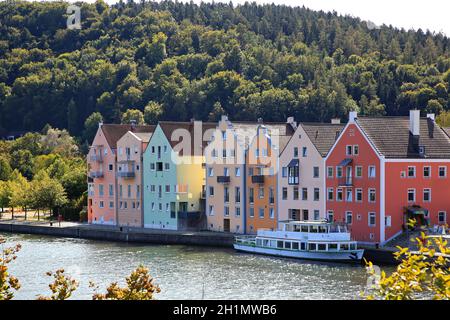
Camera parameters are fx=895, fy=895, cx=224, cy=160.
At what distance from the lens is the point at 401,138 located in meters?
64.7

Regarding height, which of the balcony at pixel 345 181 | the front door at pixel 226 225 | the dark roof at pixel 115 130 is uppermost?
the dark roof at pixel 115 130

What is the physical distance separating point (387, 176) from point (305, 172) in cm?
855

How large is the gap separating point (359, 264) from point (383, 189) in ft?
21.5

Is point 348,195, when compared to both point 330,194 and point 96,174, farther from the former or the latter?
point 96,174

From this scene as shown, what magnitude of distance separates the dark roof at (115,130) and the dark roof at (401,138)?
3159 cm

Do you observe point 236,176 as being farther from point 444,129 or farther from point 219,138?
point 444,129

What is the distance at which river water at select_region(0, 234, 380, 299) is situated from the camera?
4491 centimetres

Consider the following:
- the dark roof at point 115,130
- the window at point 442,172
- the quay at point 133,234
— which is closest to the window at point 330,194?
the quay at point 133,234

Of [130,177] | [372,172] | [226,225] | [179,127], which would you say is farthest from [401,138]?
[130,177]

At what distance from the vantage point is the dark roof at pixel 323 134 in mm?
68250

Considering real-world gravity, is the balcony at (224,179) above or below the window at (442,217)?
above

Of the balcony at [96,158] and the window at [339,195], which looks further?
the balcony at [96,158]

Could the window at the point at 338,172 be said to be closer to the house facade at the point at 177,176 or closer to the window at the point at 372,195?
the window at the point at 372,195
